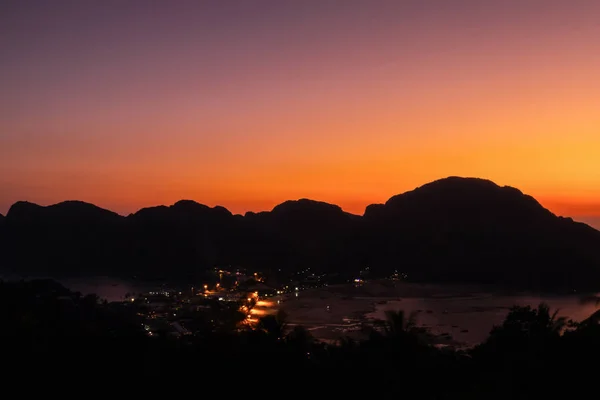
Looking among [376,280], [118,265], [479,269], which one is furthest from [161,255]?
[479,269]

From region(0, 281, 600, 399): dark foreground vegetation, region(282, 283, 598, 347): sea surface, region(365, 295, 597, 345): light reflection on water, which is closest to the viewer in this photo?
region(0, 281, 600, 399): dark foreground vegetation

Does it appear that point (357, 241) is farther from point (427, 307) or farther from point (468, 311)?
point (468, 311)

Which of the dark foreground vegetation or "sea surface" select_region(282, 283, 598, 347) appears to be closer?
the dark foreground vegetation

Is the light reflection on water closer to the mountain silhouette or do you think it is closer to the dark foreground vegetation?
the mountain silhouette

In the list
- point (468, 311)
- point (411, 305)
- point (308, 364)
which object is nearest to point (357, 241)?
point (411, 305)

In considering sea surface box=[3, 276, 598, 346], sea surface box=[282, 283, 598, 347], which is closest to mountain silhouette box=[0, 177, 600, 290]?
sea surface box=[3, 276, 598, 346]

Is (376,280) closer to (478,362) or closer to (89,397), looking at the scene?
(478,362)

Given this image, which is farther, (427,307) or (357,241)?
(357,241)

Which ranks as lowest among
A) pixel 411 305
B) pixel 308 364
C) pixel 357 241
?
pixel 411 305
